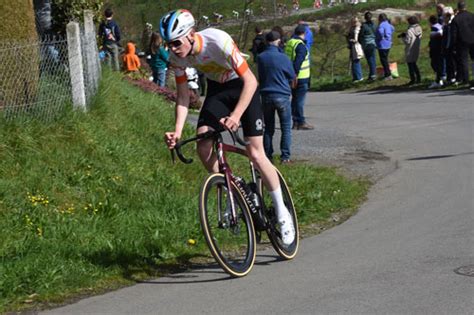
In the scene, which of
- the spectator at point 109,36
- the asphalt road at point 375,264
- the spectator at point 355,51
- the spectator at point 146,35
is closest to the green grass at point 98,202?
the asphalt road at point 375,264

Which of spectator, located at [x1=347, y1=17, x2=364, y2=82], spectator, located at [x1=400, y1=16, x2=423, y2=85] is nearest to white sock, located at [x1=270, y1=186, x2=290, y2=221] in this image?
spectator, located at [x1=400, y1=16, x2=423, y2=85]

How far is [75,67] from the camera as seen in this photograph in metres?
13.1

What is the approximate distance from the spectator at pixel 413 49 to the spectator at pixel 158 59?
248 inches

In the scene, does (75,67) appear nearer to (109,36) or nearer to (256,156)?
(256,156)

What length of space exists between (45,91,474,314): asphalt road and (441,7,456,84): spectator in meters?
8.21

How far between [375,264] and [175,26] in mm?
2442

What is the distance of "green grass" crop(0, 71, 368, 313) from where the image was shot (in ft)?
26.1

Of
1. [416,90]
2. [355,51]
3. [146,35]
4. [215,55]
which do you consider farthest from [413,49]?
[215,55]

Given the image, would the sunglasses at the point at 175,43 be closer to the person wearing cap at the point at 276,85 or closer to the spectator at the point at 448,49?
the person wearing cap at the point at 276,85

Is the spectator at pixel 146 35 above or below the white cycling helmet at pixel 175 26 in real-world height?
below

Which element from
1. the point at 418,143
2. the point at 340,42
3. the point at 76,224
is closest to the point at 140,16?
the point at 340,42

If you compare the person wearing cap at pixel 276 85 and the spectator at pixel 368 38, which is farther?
the spectator at pixel 368 38

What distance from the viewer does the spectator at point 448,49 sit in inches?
941

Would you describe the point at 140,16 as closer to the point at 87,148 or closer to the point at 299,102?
the point at 299,102
